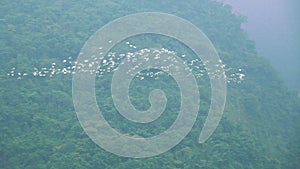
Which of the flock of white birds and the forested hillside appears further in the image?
the flock of white birds

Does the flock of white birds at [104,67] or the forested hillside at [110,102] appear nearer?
the forested hillside at [110,102]

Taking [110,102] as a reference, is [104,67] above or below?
above

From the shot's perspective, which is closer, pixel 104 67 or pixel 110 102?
pixel 110 102

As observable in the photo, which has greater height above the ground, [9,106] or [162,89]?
[162,89]

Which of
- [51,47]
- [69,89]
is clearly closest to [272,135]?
[69,89]

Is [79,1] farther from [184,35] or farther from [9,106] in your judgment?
[9,106]

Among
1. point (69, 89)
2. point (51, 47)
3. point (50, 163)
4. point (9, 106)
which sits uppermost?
point (51, 47)

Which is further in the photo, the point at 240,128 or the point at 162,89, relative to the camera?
the point at 162,89

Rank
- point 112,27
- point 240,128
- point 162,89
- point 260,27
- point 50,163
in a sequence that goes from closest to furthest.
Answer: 1. point 50,163
2. point 240,128
3. point 162,89
4. point 112,27
5. point 260,27
